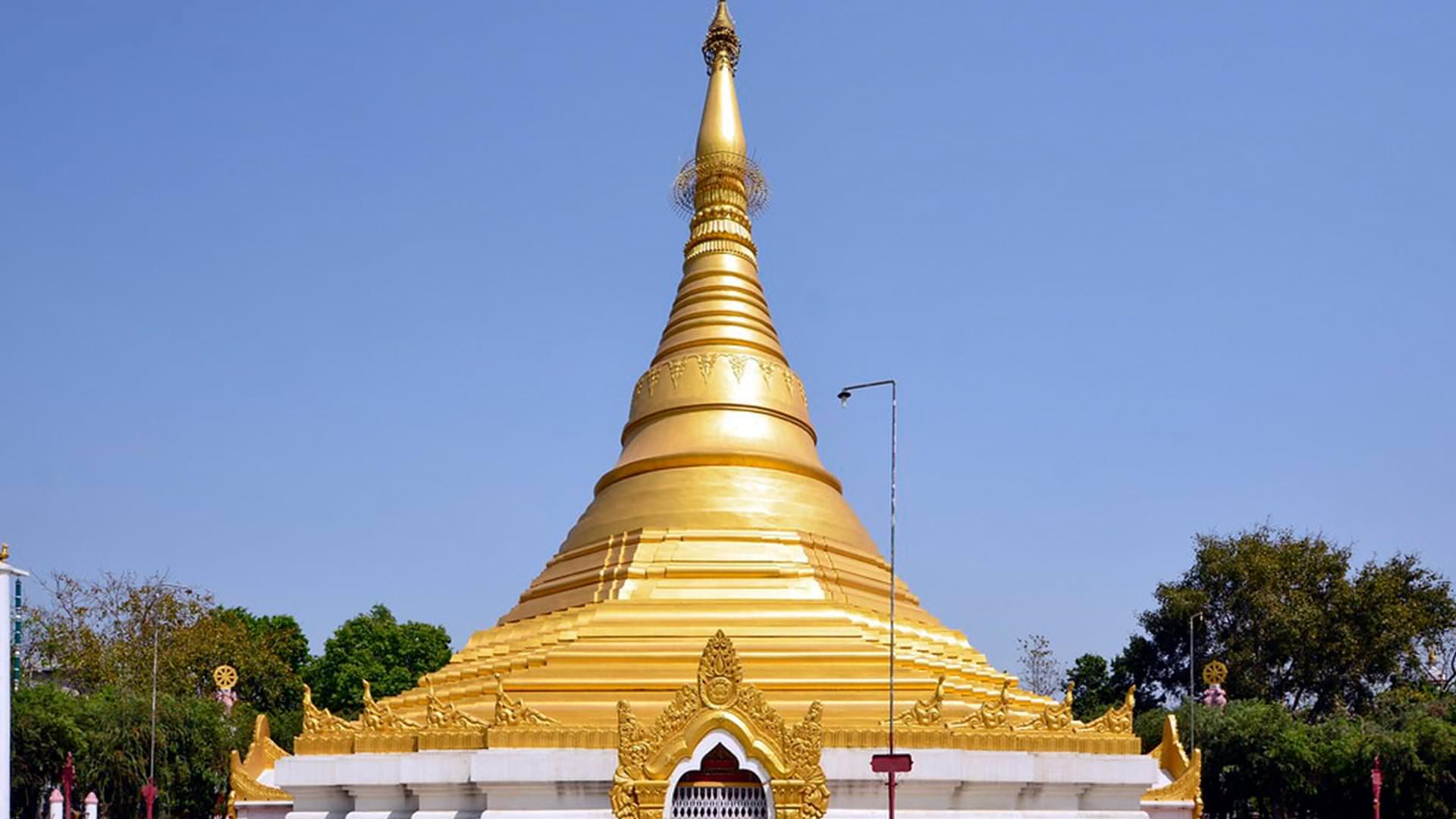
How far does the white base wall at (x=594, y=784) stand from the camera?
2053 centimetres

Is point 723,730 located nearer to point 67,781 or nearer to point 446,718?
point 446,718

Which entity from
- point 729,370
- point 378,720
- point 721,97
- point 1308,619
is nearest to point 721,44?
point 721,97

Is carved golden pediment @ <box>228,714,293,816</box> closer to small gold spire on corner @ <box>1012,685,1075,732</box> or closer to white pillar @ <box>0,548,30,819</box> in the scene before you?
white pillar @ <box>0,548,30,819</box>

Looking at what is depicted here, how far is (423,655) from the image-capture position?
58.5 metres

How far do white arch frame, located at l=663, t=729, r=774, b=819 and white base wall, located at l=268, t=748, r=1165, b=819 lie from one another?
100 cm

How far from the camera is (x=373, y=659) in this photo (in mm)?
57000

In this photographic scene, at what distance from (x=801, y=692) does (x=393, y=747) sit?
628 centimetres

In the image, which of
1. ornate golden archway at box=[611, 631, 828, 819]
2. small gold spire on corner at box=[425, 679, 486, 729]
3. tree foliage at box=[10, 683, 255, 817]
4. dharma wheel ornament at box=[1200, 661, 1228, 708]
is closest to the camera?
ornate golden archway at box=[611, 631, 828, 819]

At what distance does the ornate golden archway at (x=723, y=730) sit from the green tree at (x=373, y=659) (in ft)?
121

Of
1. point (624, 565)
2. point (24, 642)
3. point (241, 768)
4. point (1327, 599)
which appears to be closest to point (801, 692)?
point (624, 565)

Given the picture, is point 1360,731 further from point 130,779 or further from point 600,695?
point 130,779

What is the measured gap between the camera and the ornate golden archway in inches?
782

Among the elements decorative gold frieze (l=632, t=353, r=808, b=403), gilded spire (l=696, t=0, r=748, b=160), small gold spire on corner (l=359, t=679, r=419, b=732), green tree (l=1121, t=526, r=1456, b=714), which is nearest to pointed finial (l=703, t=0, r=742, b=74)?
gilded spire (l=696, t=0, r=748, b=160)

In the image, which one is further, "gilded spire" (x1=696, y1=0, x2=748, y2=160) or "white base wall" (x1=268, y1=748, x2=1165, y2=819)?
"gilded spire" (x1=696, y1=0, x2=748, y2=160)
